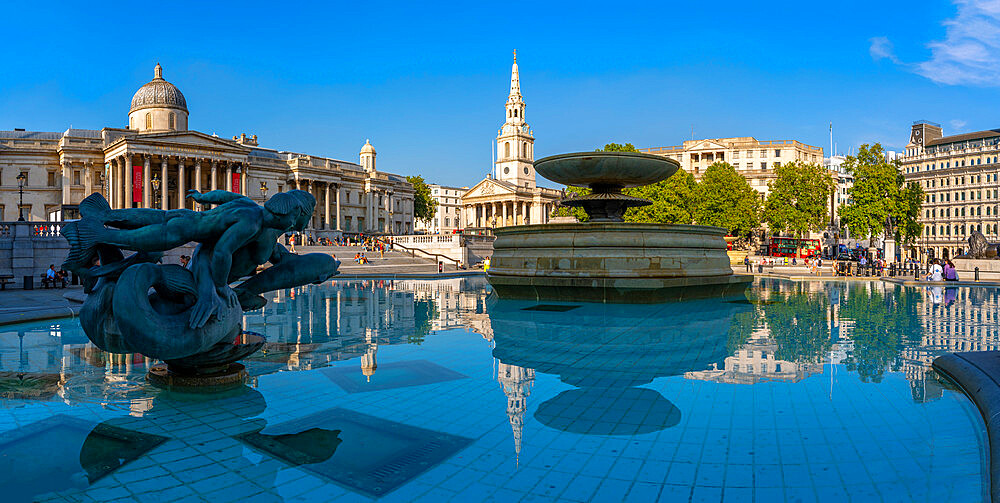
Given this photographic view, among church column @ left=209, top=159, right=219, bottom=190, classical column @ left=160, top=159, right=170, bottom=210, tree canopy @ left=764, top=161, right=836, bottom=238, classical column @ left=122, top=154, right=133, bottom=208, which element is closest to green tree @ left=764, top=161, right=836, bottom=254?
tree canopy @ left=764, top=161, right=836, bottom=238

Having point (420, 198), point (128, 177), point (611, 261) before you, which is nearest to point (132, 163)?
point (128, 177)

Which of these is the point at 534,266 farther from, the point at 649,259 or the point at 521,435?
the point at 521,435

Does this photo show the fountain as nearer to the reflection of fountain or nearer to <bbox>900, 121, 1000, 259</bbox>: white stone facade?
the reflection of fountain

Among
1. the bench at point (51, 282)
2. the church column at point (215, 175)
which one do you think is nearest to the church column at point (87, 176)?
the church column at point (215, 175)

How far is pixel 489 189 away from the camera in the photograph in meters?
104

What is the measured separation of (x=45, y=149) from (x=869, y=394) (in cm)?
7199

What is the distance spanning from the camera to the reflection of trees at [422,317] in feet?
28.4

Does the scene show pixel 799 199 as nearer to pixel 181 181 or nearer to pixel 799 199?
pixel 799 199

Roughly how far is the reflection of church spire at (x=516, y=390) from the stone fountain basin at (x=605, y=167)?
10611 millimetres

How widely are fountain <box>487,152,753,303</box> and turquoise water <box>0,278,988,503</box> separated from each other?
4999mm

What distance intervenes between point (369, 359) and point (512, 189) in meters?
94.6

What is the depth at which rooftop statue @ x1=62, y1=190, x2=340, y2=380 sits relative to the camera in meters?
5.09

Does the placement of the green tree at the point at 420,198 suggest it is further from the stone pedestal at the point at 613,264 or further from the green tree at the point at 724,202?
the stone pedestal at the point at 613,264

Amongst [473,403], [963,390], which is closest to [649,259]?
[963,390]
